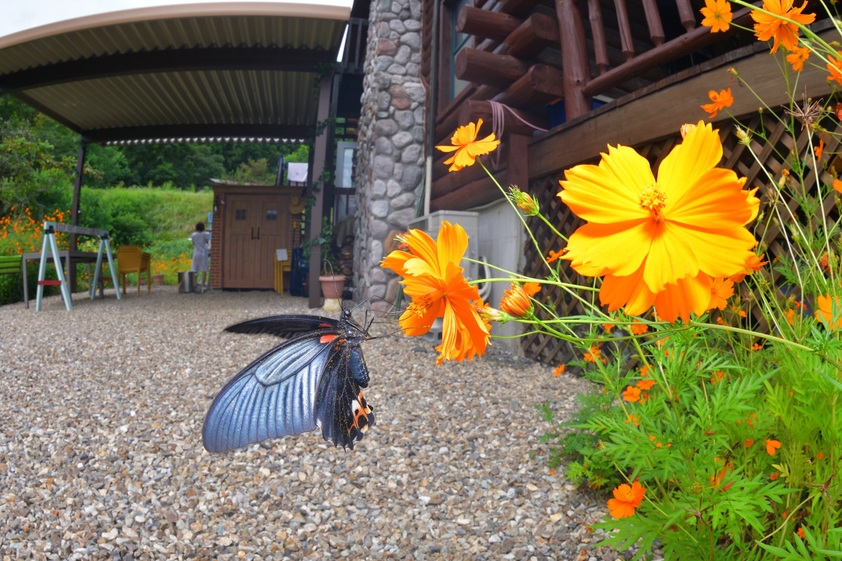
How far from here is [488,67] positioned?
13.4 ft

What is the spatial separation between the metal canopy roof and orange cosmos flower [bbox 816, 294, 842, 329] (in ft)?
20.6

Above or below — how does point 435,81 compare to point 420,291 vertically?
above

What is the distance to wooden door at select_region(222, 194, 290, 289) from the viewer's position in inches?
455

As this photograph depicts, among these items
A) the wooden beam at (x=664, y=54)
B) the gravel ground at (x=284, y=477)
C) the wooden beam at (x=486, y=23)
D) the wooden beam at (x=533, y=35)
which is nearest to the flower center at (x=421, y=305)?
the gravel ground at (x=284, y=477)

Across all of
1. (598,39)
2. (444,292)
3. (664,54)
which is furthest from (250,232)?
(444,292)

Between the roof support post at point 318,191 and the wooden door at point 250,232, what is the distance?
4.45 m

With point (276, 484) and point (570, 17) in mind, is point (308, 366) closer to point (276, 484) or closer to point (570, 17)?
point (276, 484)

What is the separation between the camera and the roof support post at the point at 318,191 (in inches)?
271

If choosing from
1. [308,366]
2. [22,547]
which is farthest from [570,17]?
[22,547]

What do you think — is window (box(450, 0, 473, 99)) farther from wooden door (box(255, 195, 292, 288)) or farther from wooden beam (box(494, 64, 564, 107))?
wooden door (box(255, 195, 292, 288))

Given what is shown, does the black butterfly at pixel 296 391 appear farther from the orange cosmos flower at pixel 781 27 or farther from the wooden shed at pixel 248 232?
the wooden shed at pixel 248 232

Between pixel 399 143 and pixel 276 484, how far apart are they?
16.4 ft

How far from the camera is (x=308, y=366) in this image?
0.82m

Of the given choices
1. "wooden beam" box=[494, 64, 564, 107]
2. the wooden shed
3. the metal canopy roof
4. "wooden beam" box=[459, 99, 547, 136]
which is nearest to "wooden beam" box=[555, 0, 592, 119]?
"wooden beam" box=[494, 64, 564, 107]
